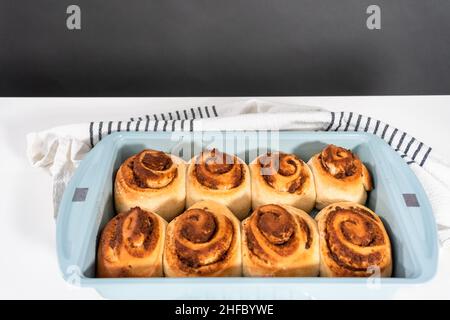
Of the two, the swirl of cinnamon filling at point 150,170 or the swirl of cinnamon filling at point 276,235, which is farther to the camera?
the swirl of cinnamon filling at point 150,170

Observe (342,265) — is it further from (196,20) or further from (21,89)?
(21,89)

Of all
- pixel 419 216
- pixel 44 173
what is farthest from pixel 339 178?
pixel 44 173

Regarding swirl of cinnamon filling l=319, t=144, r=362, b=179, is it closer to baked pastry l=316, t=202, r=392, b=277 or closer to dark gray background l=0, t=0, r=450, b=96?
baked pastry l=316, t=202, r=392, b=277

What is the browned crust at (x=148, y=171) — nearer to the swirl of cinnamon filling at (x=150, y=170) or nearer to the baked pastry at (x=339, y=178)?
the swirl of cinnamon filling at (x=150, y=170)

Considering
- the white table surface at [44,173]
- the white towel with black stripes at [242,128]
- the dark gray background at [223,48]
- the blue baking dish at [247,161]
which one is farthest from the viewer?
the dark gray background at [223,48]

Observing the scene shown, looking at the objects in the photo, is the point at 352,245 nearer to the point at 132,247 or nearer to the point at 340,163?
the point at 340,163

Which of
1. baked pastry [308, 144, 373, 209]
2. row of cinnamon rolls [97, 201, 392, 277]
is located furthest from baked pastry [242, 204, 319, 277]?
baked pastry [308, 144, 373, 209]

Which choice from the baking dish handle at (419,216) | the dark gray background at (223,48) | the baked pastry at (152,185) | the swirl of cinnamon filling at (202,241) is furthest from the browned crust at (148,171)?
the dark gray background at (223,48)
